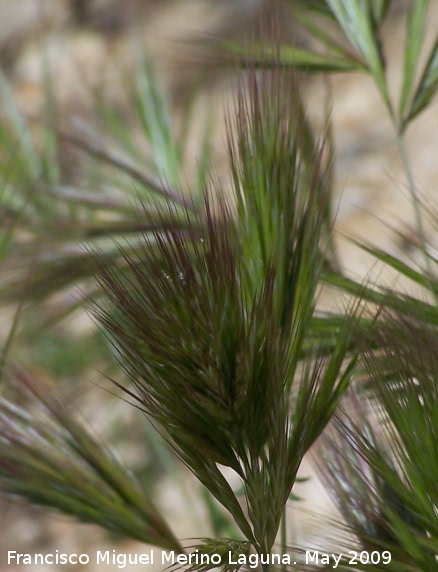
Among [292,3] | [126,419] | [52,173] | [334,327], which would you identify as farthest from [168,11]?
[334,327]

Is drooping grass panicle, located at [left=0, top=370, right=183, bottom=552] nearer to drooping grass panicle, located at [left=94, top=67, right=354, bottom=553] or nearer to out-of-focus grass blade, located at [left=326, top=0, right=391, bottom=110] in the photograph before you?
drooping grass panicle, located at [left=94, top=67, right=354, bottom=553]

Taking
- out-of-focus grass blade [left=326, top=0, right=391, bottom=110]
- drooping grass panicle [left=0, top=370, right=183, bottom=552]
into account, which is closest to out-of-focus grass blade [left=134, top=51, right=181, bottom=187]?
out-of-focus grass blade [left=326, top=0, right=391, bottom=110]

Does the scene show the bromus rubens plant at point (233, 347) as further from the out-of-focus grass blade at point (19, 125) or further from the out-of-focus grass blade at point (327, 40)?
the out-of-focus grass blade at point (19, 125)

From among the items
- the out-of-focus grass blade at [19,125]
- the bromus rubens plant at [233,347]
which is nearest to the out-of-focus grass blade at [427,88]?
the bromus rubens plant at [233,347]

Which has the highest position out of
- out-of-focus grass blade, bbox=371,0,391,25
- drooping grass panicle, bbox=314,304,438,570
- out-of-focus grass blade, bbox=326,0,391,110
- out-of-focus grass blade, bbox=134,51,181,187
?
out-of-focus grass blade, bbox=134,51,181,187

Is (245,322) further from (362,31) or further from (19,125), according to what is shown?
(19,125)

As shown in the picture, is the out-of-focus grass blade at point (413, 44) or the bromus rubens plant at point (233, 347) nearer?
the bromus rubens plant at point (233, 347)
